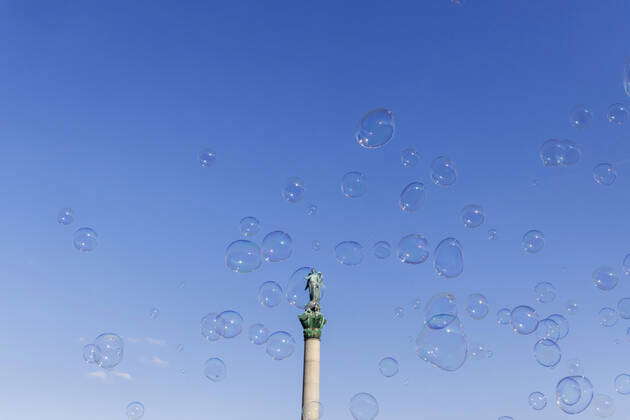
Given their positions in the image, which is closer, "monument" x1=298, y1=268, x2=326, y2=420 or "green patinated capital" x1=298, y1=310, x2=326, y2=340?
"monument" x1=298, y1=268, x2=326, y2=420

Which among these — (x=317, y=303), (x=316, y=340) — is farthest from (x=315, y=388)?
(x=317, y=303)

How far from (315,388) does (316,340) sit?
2.69 metres

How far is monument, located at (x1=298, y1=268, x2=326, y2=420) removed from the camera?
32.3 meters

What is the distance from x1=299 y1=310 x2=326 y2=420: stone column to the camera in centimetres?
3225

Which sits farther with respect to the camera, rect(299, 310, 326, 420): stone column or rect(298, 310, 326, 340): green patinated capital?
rect(298, 310, 326, 340): green patinated capital

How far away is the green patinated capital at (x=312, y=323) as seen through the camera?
34406 millimetres

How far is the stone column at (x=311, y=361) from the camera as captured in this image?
106 feet

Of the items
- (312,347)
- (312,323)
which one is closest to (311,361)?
(312,347)

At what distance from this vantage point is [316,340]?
34.4 m

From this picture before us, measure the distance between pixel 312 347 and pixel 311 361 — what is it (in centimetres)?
80

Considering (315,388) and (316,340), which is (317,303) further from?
(315,388)

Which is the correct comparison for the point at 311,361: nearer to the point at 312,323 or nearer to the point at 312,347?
the point at 312,347

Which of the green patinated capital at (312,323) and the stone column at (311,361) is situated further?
the green patinated capital at (312,323)

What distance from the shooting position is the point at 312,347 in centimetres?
3409
